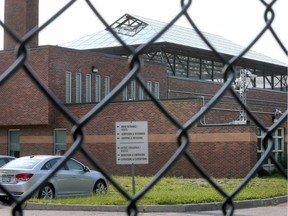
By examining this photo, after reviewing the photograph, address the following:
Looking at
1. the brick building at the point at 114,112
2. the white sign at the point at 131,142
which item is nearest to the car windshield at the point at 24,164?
the white sign at the point at 131,142

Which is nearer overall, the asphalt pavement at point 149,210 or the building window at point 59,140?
the asphalt pavement at point 149,210

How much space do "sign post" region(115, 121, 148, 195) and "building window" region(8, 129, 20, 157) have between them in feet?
55.7

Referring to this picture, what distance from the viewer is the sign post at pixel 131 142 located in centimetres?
1805

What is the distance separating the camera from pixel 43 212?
15.4 m

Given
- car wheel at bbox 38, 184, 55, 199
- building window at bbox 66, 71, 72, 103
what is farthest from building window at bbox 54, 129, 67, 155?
car wheel at bbox 38, 184, 55, 199

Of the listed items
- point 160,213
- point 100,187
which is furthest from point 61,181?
point 160,213

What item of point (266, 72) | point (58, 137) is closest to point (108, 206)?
point (58, 137)

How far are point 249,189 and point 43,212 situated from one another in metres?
7.81

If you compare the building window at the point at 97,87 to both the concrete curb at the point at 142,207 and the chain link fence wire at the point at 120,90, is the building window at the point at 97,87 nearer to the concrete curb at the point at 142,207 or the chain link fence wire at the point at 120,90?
the concrete curb at the point at 142,207

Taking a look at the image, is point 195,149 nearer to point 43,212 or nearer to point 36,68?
point 36,68

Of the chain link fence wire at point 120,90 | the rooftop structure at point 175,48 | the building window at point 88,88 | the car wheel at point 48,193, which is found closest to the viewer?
the chain link fence wire at point 120,90

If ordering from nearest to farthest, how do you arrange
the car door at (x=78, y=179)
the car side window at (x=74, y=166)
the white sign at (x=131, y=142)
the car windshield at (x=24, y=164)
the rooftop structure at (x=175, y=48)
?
the car windshield at (x=24, y=164) < the white sign at (x=131, y=142) < the car door at (x=78, y=179) < the car side window at (x=74, y=166) < the rooftop structure at (x=175, y=48)

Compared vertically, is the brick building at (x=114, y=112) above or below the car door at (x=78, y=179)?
above

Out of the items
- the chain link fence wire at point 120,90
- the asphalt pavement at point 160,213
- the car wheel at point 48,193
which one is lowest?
the asphalt pavement at point 160,213
